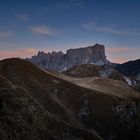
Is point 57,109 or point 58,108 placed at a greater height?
point 58,108

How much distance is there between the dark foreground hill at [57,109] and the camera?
57.5 metres

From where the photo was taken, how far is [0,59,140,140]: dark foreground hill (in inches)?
2264

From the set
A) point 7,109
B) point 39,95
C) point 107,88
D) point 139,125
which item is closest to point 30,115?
point 7,109

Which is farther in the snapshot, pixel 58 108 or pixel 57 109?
pixel 58 108

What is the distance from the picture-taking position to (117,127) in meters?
92.1

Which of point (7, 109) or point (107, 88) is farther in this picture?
point (107, 88)

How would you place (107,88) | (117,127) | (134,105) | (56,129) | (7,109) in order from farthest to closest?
(107,88), (134,105), (117,127), (56,129), (7,109)

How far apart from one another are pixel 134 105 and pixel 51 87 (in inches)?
1423

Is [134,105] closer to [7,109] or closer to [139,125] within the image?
[139,125]

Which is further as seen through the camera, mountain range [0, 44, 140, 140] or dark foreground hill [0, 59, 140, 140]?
dark foreground hill [0, 59, 140, 140]

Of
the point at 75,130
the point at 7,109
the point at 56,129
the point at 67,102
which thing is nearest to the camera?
the point at 7,109

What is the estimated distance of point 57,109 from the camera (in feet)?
294

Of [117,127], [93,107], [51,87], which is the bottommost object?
[117,127]

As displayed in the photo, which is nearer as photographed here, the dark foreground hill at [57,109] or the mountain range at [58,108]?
the mountain range at [58,108]
